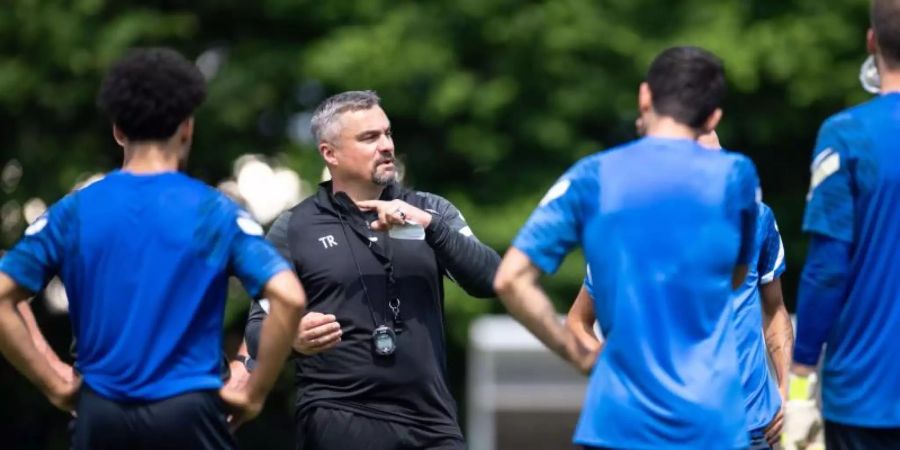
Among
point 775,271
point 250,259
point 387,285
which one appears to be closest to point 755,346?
point 775,271

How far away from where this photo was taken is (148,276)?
5.97 metres

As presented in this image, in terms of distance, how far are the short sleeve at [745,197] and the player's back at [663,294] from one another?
17 millimetres

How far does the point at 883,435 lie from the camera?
6.05 meters

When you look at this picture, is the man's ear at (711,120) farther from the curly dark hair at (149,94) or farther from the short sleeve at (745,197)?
the curly dark hair at (149,94)

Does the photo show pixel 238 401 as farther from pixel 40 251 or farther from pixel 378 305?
pixel 378 305

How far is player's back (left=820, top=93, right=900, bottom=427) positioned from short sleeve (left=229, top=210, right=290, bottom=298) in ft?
5.61

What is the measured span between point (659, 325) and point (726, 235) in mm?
357

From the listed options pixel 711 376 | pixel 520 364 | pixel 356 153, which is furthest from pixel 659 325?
pixel 520 364

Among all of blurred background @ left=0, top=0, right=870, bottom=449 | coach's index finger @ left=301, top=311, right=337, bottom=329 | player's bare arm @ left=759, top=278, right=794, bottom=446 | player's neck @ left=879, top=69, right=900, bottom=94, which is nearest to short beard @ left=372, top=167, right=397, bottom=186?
coach's index finger @ left=301, top=311, right=337, bottom=329

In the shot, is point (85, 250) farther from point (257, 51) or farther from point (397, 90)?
point (257, 51)

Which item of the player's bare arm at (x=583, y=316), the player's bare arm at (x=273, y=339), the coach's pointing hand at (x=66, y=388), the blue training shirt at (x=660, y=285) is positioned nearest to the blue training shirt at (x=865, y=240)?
the blue training shirt at (x=660, y=285)

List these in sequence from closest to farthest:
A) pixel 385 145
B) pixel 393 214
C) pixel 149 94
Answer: pixel 149 94, pixel 393 214, pixel 385 145

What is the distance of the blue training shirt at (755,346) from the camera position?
7.64m

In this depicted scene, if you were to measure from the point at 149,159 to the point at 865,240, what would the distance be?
2281 mm
